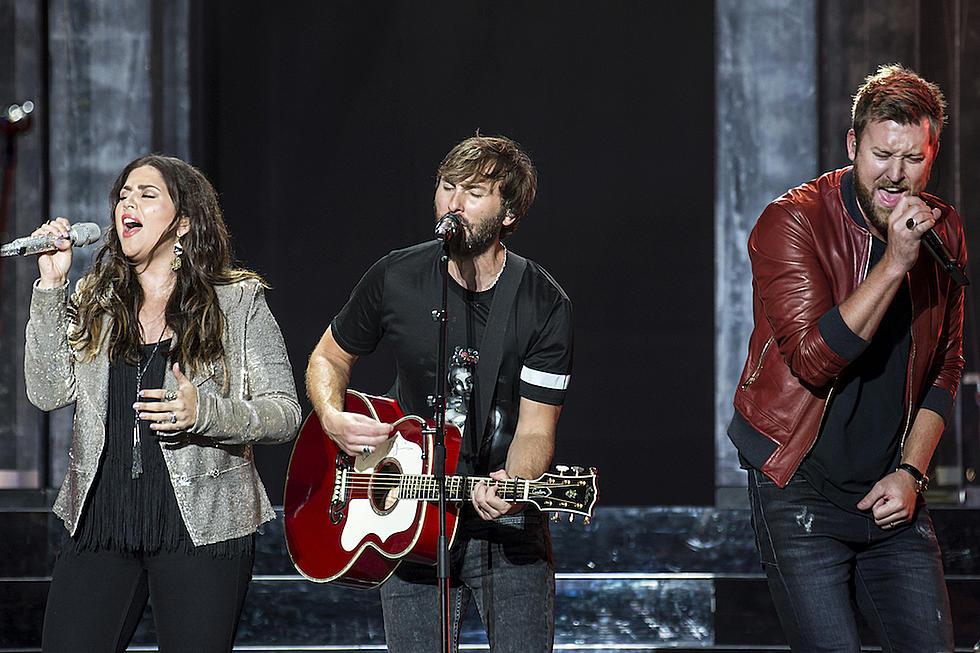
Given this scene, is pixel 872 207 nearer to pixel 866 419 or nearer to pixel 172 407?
pixel 866 419

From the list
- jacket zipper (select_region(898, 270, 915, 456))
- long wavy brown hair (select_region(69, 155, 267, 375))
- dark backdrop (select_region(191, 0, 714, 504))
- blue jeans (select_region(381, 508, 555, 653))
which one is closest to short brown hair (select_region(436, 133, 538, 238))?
long wavy brown hair (select_region(69, 155, 267, 375))

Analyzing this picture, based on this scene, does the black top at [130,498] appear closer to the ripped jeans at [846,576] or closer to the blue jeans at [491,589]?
the blue jeans at [491,589]

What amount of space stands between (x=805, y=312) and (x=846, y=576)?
2.13 feet

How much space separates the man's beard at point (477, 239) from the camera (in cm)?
340

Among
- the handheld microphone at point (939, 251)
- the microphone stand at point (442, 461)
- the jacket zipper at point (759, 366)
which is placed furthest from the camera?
the microphone stand at point (442, 461)

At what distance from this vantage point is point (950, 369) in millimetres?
2998

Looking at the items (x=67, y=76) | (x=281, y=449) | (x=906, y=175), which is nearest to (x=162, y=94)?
(x=67, y=76)

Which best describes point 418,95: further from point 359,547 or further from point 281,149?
point 359,547

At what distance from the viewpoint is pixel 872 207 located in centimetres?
275

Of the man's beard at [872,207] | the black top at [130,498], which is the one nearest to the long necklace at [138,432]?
the black top at [130,498]

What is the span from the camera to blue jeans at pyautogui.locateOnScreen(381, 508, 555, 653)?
129 inches

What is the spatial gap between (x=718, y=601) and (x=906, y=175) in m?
2.67

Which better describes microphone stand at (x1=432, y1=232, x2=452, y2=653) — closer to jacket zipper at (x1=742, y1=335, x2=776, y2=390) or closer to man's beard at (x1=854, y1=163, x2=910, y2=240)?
jacket zipper at (x1=742, y1=335, x2=776, y2=390)

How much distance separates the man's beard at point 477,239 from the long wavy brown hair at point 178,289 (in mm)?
621
